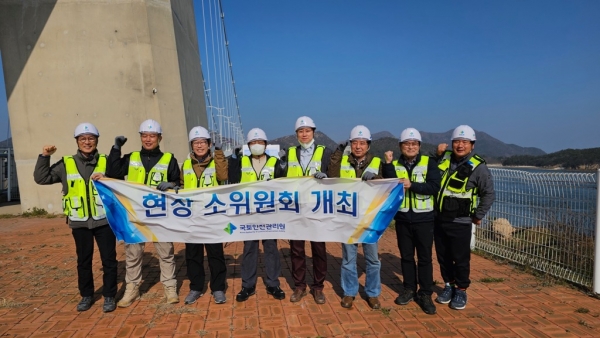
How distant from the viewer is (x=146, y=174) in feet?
14.4

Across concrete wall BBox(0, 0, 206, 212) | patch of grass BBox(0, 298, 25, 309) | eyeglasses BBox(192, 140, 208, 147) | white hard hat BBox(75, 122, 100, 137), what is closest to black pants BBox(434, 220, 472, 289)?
eyeglasses BBox(192, 140, 208, 147)

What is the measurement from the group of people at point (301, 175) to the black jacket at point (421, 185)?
0.01m

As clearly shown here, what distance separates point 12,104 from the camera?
10.8 metres

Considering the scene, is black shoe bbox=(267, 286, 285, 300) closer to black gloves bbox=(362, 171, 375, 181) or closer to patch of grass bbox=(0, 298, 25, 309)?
black gloves bbox=(362, 171, 375, 181)

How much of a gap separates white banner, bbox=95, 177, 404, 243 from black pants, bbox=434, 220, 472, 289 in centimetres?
69

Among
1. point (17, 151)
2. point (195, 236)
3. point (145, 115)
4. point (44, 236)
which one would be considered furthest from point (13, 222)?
point (195, 236)

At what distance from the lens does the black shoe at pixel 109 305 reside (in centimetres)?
421

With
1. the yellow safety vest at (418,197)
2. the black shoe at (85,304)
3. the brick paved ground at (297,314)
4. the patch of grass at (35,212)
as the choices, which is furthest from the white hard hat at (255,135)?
the patch of grass at (35,212)

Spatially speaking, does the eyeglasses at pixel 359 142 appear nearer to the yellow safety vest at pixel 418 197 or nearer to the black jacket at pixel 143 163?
the yellow safety vest at pixel 418 197

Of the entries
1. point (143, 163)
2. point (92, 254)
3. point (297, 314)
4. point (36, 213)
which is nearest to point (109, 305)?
point (92, 254)

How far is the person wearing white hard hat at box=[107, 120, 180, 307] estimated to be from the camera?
14.2 feet

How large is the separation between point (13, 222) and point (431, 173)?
1144 cm

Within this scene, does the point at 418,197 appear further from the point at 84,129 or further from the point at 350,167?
the point at 84,129

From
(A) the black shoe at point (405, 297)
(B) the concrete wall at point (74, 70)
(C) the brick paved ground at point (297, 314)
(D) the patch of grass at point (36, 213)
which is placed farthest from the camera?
(D) the patch of grass at point (36, 213)
